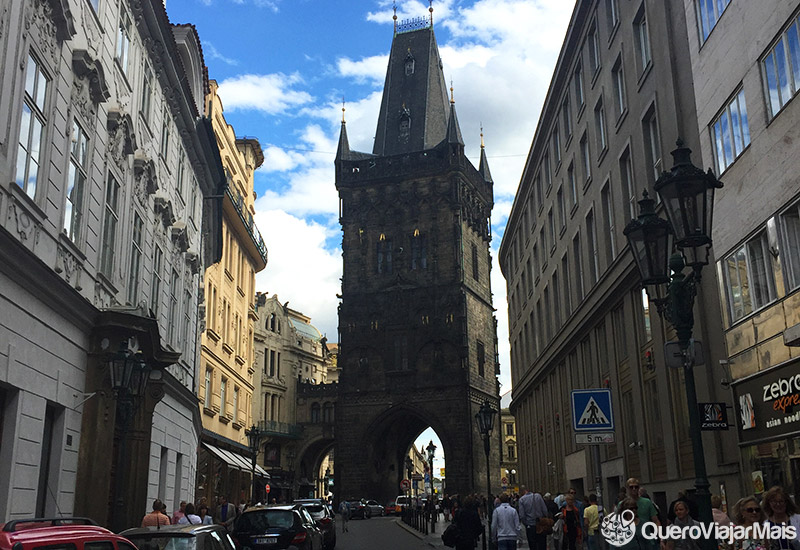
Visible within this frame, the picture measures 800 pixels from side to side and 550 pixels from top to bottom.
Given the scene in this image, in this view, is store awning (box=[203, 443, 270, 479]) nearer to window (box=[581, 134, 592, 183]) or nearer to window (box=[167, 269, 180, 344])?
window (box=[167, 269, 180, 344])

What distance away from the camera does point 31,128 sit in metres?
11.9

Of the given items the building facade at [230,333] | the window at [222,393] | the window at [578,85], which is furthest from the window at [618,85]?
the window at [222,393]

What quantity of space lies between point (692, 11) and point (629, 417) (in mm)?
11092

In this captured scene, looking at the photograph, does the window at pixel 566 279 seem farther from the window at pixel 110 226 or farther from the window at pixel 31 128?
the window at pixel 31 128

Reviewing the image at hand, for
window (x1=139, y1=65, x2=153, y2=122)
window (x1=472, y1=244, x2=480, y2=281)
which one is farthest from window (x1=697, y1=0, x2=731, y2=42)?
window (x1=472, y1=244, x2=480, y2=281)

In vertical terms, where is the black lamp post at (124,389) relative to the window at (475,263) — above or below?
below

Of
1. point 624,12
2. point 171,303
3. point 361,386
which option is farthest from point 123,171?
point 361,386

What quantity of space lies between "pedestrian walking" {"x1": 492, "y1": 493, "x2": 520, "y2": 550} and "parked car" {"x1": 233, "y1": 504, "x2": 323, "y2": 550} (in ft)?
11.8

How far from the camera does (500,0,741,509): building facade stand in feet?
60.2

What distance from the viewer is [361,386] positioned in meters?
65.8

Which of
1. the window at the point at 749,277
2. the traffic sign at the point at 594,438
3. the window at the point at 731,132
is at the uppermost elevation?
the window at the point at 731,132

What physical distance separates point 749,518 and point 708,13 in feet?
39.2

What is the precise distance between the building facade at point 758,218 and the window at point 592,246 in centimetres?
995

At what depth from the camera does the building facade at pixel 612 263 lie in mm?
18359
